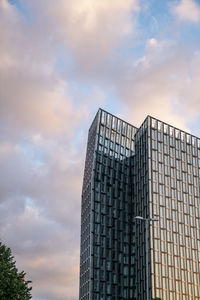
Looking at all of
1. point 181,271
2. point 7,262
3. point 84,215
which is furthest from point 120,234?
point 7,262

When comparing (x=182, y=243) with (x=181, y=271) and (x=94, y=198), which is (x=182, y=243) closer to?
(x=181, y=271)

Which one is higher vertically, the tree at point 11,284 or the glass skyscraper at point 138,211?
the glass skyscraper at point 138,211

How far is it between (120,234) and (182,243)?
20108mm

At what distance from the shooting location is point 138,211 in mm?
107062

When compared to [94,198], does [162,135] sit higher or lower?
higher

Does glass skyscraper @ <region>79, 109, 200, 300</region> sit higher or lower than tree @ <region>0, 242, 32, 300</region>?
higher

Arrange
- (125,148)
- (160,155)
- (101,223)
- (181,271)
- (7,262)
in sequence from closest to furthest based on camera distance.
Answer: (7,262)
(181,271)
(160,155)
(101,223)
(125,148)

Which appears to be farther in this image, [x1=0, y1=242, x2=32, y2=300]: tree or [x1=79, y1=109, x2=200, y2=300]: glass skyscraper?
[x1=79, y1=109, x2=200, y2=300]: glass skyscraper

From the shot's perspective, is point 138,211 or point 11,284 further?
point 138,211

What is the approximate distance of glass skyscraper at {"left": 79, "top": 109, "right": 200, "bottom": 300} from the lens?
96.9m

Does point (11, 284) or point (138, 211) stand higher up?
point (138, 211)

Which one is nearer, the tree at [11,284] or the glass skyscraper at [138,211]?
the tree at [11,284]

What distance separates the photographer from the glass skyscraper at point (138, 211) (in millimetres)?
96938

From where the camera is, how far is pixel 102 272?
11000cm
